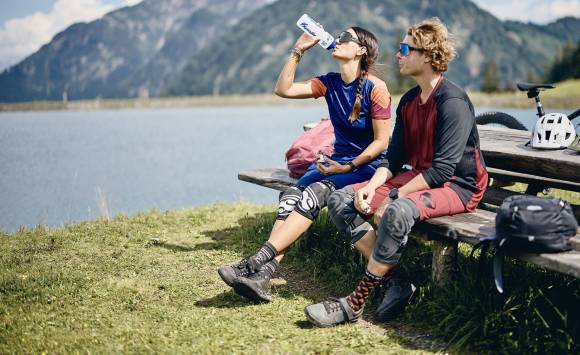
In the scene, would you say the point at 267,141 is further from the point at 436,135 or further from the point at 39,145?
the point at 436,135

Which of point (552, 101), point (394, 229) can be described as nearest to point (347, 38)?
point (394, 229)

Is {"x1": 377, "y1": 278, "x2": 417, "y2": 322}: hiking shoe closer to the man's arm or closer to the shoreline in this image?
the man's arm

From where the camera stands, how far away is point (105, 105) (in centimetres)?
7900

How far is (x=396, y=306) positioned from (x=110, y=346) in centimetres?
239

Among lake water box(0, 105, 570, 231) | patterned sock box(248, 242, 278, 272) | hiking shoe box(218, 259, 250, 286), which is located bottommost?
lake water box(0, 105, 570, 231)

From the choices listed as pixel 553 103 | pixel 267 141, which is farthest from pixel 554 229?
pixel 553 103

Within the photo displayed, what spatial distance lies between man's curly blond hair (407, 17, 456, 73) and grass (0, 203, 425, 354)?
2.29 m

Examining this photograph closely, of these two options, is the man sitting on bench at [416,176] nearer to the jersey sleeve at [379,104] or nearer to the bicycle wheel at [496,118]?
the jersey sleeve at [379,104]

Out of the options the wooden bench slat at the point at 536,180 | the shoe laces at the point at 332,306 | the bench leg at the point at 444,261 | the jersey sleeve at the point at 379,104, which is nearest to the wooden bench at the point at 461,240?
the bench leg at the point at 444,261

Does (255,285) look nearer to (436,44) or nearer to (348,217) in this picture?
(348,217)

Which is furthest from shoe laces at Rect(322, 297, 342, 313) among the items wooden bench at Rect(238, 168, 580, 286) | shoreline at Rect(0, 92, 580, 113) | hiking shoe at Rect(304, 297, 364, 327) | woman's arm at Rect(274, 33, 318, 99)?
shoreline at Rect(0, 92, 580, 113)

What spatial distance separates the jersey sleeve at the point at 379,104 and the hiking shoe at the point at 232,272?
5.97 ft

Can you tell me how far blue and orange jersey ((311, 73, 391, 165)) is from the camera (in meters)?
5.37

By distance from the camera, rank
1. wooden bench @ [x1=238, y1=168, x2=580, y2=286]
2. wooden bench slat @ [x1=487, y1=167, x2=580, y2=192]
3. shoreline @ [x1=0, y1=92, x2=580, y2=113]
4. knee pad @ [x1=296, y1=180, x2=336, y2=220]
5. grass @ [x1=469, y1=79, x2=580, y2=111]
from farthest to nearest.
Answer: shoreline @ [x1=0, y1=92, x2=580, y2=113] < grass @ [x1=469, y1=79, x2=580, y2=111] < wooden bench slat @ [x1=487, y1=167, x2=580, y2=192] < knee pad @ [x1=296, y1=180, x2=336, y2=220] < wooden bench @ [x1=238, y1=168, x2=580, y2=286]
